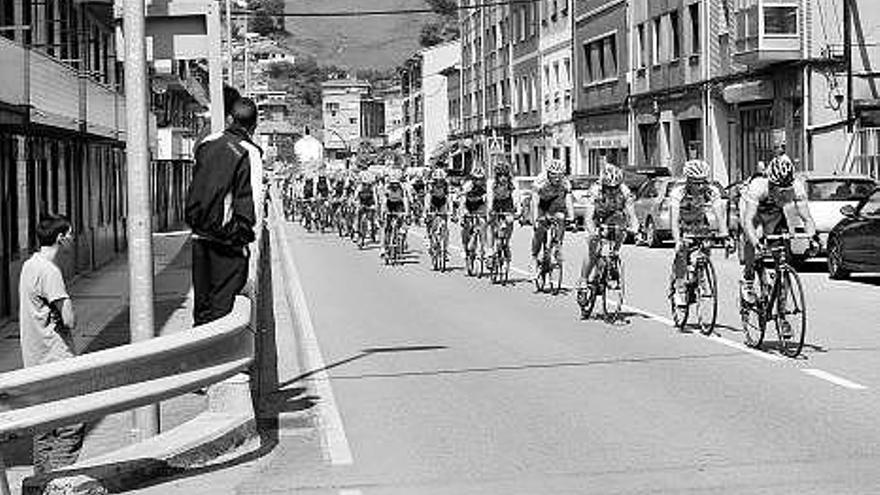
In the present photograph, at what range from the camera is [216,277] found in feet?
33.0

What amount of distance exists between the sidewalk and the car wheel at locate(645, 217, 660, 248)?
33.8 ft

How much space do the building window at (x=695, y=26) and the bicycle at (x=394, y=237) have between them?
17497 millimetres

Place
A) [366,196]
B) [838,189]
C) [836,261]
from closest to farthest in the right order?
[836,261] → [838,189] → [366,196]

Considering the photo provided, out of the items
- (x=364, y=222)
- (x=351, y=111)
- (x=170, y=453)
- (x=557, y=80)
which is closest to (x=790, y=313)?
(x=170, y=453)

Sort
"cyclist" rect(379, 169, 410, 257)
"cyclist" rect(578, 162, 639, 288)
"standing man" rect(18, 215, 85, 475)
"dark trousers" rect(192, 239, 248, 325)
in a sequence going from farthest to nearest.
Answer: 1. "cyclist" rect(379, 169, 410, 257)
2. "cyclist" rect(578, 162, 639, 288)
3. "dark trousers" rect(192, 239, 248, 325)
4. "standing man" rect(18, 215, 85, 475)

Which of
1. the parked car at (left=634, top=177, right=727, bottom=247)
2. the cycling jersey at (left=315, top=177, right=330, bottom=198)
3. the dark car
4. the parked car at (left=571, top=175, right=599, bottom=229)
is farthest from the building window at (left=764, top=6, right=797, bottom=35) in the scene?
the cycling jersey at (left=315, top=177, right=330, bottom=198)

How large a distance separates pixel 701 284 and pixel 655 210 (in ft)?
59.7

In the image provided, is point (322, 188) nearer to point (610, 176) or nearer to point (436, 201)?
point (436, 201)

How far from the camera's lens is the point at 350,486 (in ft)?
26.1

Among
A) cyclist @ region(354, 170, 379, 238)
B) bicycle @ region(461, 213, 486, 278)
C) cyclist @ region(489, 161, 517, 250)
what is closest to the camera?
cyclist @ region(489, 161, 517, 250)

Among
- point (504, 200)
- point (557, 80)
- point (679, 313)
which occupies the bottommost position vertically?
point (679, 313)

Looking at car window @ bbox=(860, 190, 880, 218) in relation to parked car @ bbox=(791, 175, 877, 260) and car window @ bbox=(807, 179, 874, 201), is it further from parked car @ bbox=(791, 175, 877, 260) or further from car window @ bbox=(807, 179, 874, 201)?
car window @ bbox=(807, 179, 874, 201)

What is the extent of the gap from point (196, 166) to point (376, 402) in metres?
2.38

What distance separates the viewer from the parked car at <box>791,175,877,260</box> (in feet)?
78.4
